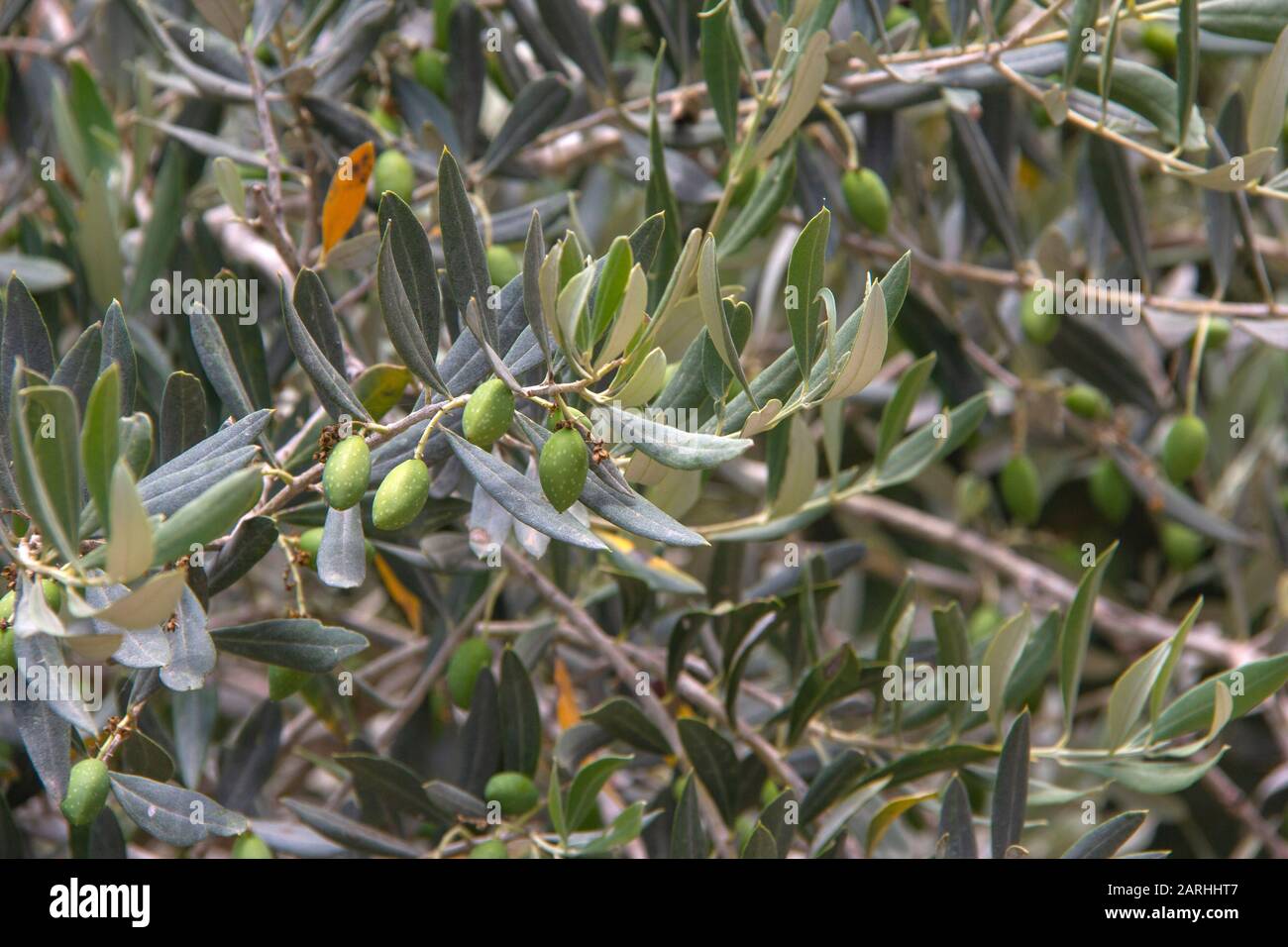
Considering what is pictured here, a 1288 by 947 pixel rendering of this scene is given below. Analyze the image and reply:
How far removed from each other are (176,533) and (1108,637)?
1.85 metres

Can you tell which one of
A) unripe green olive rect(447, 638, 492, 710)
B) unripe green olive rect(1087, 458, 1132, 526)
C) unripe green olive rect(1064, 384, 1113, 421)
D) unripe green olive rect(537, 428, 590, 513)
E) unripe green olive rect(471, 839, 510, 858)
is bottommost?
unripe green olive rect(471, 839, 510, 858)

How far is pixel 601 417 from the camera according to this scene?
0.81 metres

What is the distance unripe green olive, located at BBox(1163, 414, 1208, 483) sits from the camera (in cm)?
158

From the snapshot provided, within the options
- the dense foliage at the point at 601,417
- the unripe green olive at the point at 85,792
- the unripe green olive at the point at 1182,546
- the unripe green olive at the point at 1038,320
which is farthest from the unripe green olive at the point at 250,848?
the unripe green olive at the point at 1182,546

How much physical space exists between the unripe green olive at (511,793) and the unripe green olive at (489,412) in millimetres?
537

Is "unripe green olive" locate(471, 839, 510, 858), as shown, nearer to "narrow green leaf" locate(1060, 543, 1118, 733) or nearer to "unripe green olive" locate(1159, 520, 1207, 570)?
"narrow green leaf" locate(1060, 543, 1118, 733)

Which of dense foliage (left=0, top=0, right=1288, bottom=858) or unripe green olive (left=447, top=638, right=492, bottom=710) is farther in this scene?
unripe green olive (left=447, top=638, right=492, bottom=710)

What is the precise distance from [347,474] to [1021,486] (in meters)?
1.32

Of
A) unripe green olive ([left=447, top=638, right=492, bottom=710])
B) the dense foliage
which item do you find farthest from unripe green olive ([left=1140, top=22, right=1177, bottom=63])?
unripe green olive ([left=447, top=638, right=492, bottom=710])

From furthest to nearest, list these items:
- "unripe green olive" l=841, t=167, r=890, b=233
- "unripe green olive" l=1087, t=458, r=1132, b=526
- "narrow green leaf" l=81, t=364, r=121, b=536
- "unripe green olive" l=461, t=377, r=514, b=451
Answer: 1. "unripe green olive" l=1087, t=458, r=1132, b=526
2. "unripe green olive" l=841, t=167, r=890, b=233
3. "unripe green olive" l=461, t=377, r=514, b=451
4. "narrow green leaf" l=81, t=364, r=121, b=536

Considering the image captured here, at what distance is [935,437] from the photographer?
1321 millimetres

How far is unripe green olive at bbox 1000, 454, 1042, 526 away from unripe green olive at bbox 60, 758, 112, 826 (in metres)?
1.40

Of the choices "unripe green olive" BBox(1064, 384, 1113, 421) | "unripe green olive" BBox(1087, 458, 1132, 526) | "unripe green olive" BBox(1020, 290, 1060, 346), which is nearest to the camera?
"unripe green olive" BBox(1020, 290, 1060, 346)

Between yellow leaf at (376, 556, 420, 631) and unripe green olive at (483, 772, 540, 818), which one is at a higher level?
yellow leaf at (376, 556, 420, 631)
